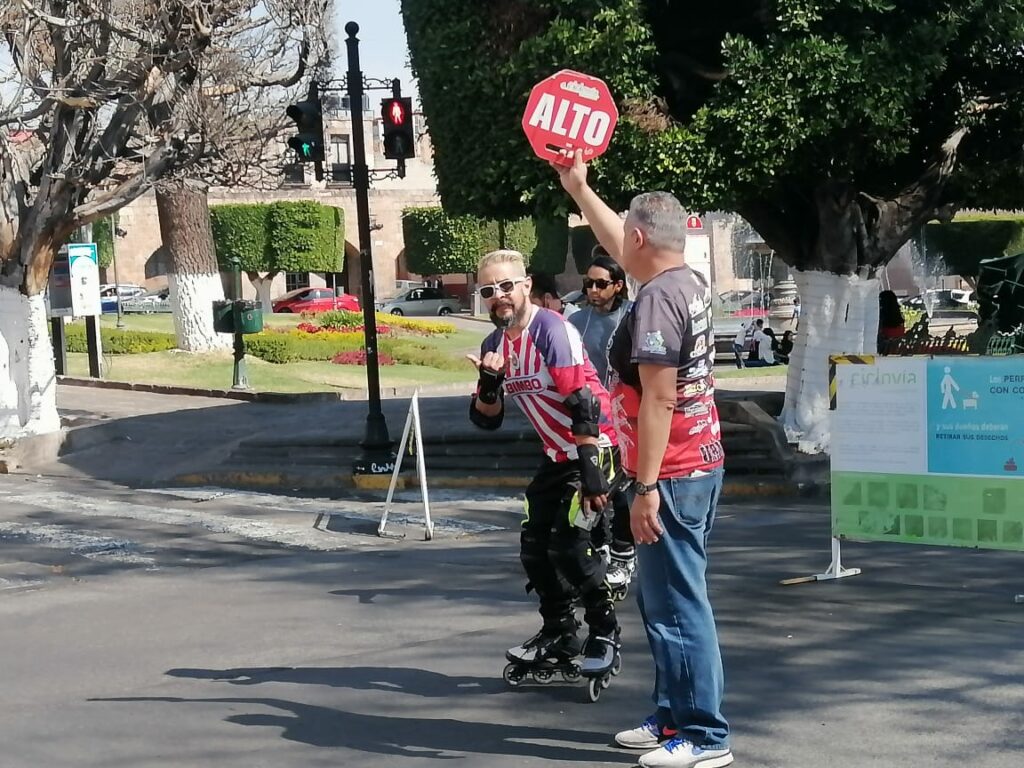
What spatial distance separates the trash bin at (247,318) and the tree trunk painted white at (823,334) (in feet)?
34.0

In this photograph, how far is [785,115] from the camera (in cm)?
1320

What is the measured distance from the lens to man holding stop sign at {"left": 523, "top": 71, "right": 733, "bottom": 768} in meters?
4.94

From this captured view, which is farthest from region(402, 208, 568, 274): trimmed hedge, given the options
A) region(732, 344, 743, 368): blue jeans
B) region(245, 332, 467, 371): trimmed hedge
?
region(245, 332, 467, 371): trimmed hedge

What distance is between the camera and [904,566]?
9.26 m

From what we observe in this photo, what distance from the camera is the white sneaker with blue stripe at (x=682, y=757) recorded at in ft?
16.4

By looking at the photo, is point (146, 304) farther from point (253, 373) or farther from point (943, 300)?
point (253, 373)

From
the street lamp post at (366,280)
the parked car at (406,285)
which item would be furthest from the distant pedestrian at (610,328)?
the parked car at (406,285)

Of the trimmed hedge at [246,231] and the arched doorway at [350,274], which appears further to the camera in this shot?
the arched doorway at [350,274]

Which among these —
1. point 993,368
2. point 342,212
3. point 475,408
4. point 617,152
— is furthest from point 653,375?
point 342,212

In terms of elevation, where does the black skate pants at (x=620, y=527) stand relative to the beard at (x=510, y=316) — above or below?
below

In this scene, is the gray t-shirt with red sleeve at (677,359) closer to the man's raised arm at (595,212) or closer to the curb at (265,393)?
the man's raised arm at (595,212)

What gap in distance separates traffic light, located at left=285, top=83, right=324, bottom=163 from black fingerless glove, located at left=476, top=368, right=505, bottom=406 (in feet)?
30.1

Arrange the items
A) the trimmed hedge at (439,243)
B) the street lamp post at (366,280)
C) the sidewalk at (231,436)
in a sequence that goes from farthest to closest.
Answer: the trimmed hedge at (439,243), the sidewalk at (231,436), the street lamp post at (366,280)

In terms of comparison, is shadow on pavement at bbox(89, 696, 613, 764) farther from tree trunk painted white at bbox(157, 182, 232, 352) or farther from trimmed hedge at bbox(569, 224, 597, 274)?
trimmed hedge at bbox(569, 224, 597, 274)
